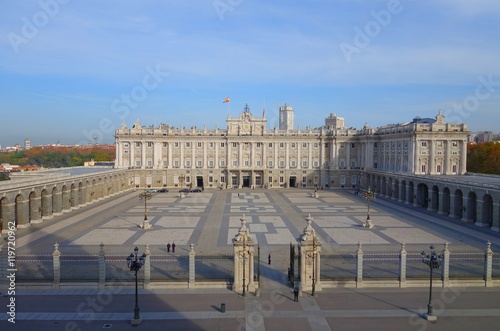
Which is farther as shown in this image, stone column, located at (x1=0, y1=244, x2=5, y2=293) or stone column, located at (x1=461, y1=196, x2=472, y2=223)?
stone column, located at (x1=461, y1=196, x2=472, y2=223)

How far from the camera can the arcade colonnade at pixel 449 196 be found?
1679 inches

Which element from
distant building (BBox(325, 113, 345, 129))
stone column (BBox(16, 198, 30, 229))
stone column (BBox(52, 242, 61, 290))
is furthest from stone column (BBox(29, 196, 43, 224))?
distant building (BBox(325, 113, 345, 129))

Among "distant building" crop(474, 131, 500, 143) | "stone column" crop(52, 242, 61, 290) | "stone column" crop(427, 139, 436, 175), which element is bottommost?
"stone column" crop(52, 242, 61, 290)

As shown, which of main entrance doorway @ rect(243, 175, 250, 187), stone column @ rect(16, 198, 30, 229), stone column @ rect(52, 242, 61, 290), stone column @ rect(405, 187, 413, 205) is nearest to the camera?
stone column @ rect(52, 242, 61, 290)

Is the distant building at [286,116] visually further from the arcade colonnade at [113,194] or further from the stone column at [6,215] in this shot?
the stone column at [6,215]

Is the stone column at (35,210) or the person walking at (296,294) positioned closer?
the person walking at (296,294)

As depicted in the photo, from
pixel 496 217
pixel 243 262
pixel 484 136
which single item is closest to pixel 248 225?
pixel 243 262

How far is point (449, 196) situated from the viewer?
166 ft

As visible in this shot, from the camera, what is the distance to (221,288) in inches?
914

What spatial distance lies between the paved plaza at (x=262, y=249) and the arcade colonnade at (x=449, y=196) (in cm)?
163

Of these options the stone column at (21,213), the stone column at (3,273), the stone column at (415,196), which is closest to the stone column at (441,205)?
the stone column at (415,196)

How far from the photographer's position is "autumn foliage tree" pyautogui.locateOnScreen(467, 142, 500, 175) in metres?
72.4

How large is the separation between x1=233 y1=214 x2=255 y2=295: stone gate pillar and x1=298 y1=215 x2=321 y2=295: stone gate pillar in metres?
2.72

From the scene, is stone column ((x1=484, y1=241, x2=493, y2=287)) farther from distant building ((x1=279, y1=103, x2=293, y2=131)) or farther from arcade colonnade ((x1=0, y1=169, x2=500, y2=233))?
distant building ((x1=279, y1=103, x2=293, y2=131))
